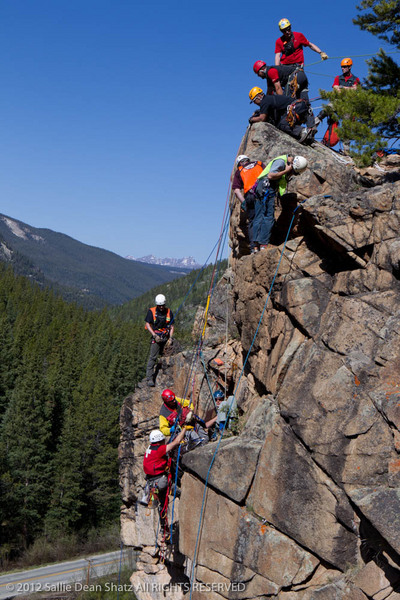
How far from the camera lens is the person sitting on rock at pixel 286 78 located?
42.2ft

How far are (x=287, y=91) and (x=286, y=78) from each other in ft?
1.06

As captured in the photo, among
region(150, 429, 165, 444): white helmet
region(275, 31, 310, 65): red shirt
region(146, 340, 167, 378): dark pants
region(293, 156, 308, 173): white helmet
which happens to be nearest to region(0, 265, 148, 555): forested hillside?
region(146, 340, 167, 378): dark pants

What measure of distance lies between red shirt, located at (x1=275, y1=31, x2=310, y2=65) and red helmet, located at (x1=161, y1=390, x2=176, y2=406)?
931 centimetres

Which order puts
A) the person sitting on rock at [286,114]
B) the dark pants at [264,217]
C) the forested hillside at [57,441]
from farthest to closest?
the forested hillside at [57,441] < the person sitting on rock at [286,114] < the dark pants at [264,217]

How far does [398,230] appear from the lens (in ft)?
27.9

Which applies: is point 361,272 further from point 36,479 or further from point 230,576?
point 36,479

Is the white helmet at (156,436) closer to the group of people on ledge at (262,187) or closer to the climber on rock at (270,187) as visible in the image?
the group of people on ledge at (262,187)

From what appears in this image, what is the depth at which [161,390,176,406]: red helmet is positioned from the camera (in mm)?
11328

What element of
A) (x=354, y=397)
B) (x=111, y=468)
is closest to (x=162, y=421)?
(x=354, y=397)

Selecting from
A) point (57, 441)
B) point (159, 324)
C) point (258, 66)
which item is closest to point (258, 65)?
point (258, 66)

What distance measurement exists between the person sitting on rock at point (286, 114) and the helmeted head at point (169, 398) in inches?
285

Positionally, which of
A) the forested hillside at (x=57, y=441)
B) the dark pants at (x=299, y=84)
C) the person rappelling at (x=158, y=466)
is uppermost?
the dark pants at (x=299, y=84)

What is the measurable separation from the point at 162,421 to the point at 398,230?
6.84 meters

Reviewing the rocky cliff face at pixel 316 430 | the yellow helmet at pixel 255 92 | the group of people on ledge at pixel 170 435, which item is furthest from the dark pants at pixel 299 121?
the group of people on ledge at pixel 170 435
